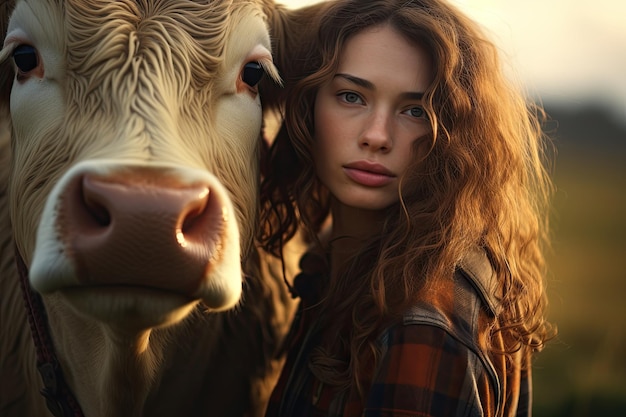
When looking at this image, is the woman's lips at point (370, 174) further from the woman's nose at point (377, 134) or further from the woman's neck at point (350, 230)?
the woman's neck at point (350, 230)

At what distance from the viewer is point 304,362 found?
3.00 m

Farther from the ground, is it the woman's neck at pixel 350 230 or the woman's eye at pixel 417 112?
the woman's eye at pixel 417 112

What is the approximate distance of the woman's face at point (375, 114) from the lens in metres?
2.78

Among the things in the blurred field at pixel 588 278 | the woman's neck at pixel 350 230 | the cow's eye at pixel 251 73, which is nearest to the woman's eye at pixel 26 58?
the cow's eye at pixel 251 73

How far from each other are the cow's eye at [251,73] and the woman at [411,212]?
0.76 feet

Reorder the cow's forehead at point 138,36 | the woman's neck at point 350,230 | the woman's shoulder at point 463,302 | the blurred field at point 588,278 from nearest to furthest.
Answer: the cow's forehead at point 138,36, the woman's shoulder at point 463,302, the woman's neck at point 350,230, the blurred field at point 588,278

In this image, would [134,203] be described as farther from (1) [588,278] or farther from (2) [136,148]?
(1) [588,278]

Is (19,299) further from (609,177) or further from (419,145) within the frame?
(609,177)

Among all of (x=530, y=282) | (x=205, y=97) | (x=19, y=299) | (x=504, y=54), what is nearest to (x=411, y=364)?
(x=530, y=282)

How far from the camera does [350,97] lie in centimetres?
290

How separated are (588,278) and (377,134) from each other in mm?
6215

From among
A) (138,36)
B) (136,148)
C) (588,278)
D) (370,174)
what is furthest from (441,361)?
(588,278)

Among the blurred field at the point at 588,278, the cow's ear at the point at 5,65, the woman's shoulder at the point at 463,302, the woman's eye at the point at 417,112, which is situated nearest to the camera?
the woman's shoulder at the point at 463,302

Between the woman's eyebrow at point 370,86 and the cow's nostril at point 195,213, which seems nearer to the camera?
the cow's nostril at point 195,213
